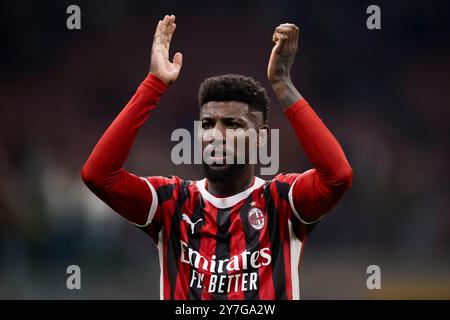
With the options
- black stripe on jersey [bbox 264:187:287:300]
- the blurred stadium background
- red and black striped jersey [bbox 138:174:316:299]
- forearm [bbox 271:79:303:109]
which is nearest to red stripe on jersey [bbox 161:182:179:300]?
red and black striped jersey [bbox 138:174:316:299]

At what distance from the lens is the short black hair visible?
9.43 feet

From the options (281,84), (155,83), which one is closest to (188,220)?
(155,83)

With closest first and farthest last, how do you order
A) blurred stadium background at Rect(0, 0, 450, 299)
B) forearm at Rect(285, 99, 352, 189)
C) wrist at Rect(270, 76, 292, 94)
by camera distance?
forearm at Rect(285, 99, 352, 189) → wrist at Rect(270, 76, 292, 94) → blurred stadium background at Rect(0, 0, 450, 299)

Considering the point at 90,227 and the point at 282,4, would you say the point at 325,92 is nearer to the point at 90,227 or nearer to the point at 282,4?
the point at 282,4

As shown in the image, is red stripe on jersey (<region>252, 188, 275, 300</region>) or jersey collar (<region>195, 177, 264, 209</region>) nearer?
red stripe on jersey (<region>252, 188, 275, 300</region>)

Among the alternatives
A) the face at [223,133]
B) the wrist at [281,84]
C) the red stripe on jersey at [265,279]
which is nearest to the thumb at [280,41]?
the wrist at [281,84]

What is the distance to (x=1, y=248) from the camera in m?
6.50

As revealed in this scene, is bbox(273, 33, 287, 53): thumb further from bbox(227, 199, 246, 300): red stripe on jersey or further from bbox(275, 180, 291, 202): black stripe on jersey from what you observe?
bbox(227, 199, 246, 300): red stripe on jersey

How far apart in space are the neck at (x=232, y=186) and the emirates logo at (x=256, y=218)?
0.13m

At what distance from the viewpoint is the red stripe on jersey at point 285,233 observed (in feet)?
9.02

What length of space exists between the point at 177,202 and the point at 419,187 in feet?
15.6

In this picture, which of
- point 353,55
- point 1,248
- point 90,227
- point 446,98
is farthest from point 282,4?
point 1,248

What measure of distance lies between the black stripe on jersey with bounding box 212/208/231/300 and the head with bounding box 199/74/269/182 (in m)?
0.16

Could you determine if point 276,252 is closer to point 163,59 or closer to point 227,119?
point 227,119
